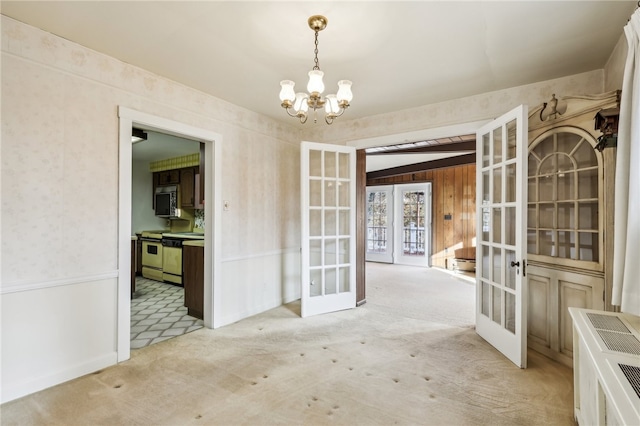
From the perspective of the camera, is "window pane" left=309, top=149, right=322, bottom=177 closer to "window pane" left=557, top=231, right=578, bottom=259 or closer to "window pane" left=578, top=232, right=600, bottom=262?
"window pane" left=557, top=231, right=578, bottom=259

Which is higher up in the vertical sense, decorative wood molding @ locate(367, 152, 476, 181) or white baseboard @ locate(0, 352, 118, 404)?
decorative wood molding @ locate(367, 152, 476, 181)

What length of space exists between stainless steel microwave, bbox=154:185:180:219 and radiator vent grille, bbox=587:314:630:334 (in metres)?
6.52

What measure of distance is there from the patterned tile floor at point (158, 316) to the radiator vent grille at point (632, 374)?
3.49 meters

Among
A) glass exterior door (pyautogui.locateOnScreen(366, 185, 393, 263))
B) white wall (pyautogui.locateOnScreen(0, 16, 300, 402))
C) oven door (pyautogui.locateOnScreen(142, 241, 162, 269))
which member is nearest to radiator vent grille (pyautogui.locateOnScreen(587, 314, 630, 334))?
white wall (pyautogui.locateOnScreen(0, 16, 300, 402))

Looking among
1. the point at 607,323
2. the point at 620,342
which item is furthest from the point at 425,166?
the point at 620,342

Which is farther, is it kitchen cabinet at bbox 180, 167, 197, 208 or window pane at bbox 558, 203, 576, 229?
kitchen cabinet at bbox 180, 167, 197, 208

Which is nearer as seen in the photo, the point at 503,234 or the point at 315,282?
the point at 503,234

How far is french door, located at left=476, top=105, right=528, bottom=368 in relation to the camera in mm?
2553

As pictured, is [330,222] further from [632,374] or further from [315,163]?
[632,374]

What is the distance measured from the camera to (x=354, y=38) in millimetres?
2260

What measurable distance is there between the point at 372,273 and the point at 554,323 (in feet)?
14.2

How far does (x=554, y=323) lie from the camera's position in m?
2.66

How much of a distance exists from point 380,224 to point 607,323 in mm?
7029

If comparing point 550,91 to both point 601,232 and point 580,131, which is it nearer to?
point 580,131
